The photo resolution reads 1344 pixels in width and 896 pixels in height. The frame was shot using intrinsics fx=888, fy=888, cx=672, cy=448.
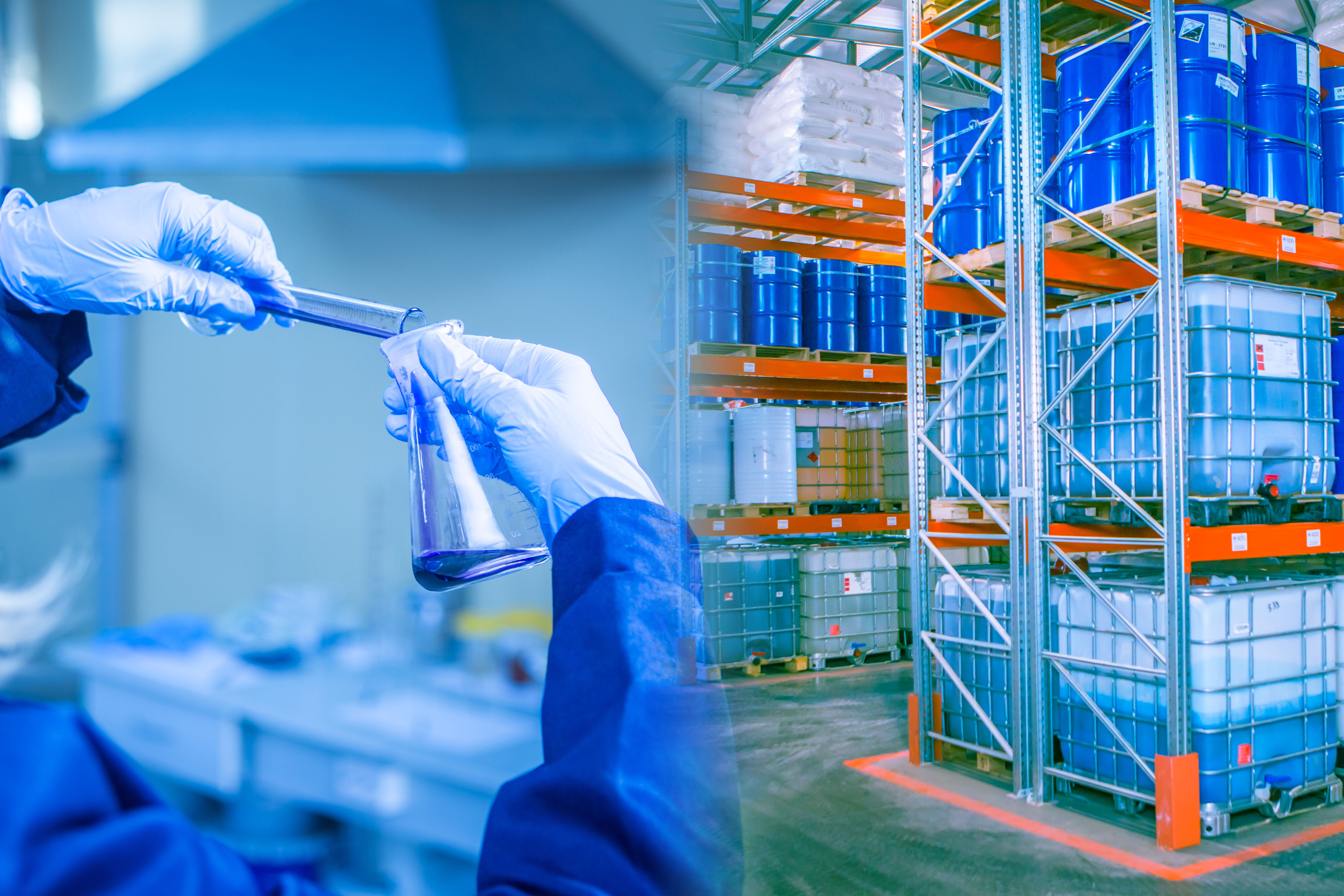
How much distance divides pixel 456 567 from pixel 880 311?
17.5 feet

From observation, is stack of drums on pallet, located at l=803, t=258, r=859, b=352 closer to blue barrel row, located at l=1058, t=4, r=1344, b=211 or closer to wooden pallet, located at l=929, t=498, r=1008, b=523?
wooden pallet, located at l=929, t=498, r=1008, b=523

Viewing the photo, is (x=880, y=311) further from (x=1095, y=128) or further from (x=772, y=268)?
(x=1095, y=128)

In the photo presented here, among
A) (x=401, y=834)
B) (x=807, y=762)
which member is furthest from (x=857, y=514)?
(x=401, y=834)

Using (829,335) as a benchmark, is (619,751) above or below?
below

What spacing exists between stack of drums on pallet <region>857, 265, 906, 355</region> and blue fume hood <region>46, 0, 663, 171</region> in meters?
4.90

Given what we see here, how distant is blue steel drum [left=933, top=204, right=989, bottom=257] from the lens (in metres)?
4.29

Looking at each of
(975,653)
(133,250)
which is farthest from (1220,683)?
(133,250)

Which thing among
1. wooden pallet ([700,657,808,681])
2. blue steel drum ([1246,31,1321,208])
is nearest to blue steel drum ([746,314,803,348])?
wooden pallet ([700,657,808,681])

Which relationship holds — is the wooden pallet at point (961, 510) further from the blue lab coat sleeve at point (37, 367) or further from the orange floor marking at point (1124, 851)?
the blue lab coat sleeve at point (37, 367)

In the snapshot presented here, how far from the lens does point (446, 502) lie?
1250mm

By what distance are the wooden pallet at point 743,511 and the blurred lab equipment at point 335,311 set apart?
447 cm

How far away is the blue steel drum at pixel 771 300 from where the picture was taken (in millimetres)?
5746

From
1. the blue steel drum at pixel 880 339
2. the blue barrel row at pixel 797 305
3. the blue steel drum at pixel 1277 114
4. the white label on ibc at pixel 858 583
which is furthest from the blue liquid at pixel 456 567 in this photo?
the white label on ibc at pixel 858 583

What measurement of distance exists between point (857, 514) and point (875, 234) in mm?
2016
